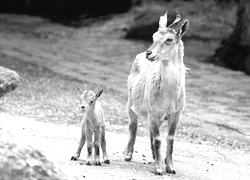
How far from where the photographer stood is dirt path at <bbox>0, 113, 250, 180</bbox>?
721 cm

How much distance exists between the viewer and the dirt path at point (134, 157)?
721 cm

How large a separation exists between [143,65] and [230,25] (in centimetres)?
1443

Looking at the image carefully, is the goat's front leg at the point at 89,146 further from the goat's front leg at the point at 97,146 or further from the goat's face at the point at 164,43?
the goat's face at the point at 164,43

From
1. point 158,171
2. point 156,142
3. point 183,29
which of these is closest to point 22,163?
point 158,171

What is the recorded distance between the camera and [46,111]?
11438mm

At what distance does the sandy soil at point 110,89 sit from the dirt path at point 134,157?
0.02 metres

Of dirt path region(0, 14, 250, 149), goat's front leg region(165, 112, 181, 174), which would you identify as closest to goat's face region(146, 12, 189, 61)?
goat's front leg region(165, 112, 181, 174)

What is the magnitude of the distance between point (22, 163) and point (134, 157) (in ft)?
12.9

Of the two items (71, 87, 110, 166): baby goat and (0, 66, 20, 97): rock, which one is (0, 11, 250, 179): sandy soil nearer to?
(71, 87, 110, 166): baby goat

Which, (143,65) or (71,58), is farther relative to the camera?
(71,58)

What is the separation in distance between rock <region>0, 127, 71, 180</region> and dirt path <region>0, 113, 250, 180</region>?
5.52 feet

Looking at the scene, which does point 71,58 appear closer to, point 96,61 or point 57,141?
point 96,61

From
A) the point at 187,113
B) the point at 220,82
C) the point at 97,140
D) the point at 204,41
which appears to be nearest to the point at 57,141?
the point at 97,140

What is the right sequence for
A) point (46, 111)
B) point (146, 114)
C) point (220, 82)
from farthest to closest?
point (220, 82)
point (46, 111)
point (146, 114)
